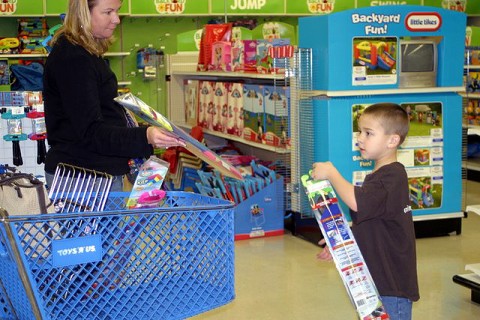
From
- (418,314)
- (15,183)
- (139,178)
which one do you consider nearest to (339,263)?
(139,178)

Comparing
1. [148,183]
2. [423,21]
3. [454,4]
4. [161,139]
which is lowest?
[148,183]

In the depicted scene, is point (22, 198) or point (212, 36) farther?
point (212, 36)

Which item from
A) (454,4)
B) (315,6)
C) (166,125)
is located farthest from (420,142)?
(454,4)

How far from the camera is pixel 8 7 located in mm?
9266

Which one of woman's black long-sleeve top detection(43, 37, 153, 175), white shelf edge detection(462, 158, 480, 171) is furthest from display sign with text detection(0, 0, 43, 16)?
woman's black long-sleeve top detection(43, 37, 153, 175)

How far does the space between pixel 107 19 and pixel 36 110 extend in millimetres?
2191

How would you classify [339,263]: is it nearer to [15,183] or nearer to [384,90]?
[15,183]

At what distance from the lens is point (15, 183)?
2121mm

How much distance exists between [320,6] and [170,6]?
212 cm

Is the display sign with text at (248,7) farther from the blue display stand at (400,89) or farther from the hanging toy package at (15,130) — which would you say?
the hanging toy package at (15,130)

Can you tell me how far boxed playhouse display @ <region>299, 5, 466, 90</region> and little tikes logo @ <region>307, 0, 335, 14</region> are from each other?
4.92 meters

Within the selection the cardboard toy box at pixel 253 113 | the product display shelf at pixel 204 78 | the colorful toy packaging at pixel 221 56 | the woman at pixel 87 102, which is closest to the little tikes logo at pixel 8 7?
the product display shelf at pixel 204 78

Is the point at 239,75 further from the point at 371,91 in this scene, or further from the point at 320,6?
the point at 320,6

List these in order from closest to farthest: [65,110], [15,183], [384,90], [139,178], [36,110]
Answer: [15,183]
[139,178]
[65,110]
[36,110]
[384,90]
